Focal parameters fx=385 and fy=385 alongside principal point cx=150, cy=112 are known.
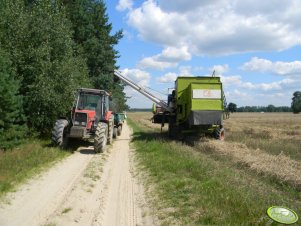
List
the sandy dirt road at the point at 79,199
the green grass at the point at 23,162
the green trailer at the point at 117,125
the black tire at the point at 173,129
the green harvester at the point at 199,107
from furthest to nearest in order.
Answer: the green trailer at the point at 117,125 → the black tire at the point at 173,129 → the green harvester at the point at 199,107 → the green grass at the point at 23,162 → the sandy dirt road at the point at 79,199

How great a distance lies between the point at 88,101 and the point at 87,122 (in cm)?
162

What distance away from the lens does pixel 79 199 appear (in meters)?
8.25

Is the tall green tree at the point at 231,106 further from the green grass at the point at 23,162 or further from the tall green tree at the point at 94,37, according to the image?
the tall green tree at the point at 94,37

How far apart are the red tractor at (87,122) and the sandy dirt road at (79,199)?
9.91ft

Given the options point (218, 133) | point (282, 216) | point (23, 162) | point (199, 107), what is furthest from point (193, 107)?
point (282, 216)

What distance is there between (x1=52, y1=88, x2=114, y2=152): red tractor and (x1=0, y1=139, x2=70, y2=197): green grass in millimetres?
896

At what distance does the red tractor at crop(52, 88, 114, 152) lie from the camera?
15.4 metres

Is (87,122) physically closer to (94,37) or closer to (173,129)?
(173,129)

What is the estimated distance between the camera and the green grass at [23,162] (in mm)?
9454

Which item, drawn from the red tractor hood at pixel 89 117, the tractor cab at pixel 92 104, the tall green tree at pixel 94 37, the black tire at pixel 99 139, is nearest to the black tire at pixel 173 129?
the tractor cab at pixel 92 104

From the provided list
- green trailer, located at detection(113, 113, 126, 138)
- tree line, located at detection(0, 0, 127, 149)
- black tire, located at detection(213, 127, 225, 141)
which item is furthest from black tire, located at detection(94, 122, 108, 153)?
green trailer, located at detection(113, 113, 126, 138)

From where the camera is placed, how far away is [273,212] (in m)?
4.32

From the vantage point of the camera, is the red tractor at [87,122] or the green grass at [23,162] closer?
the green grass at [23,162]

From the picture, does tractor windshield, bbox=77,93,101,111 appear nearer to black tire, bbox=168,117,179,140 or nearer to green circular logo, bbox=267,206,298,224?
black tire, bbox=168,117,179,140
